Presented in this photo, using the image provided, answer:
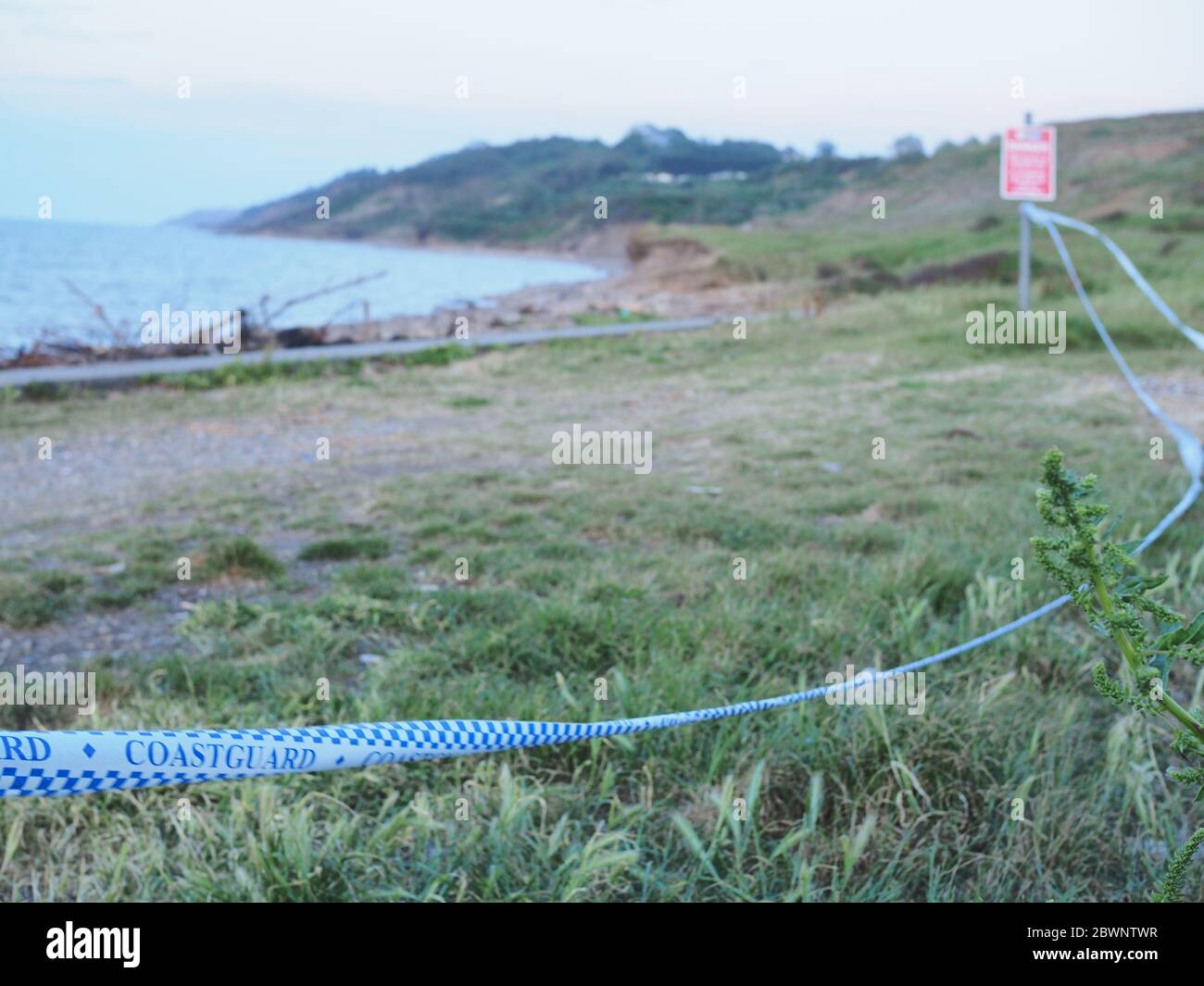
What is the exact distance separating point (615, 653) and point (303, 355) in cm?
1031

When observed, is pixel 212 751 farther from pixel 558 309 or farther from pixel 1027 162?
→ pixel 558 309

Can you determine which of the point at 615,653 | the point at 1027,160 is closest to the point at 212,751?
the point at 615,653

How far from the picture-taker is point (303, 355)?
12945 millimetres

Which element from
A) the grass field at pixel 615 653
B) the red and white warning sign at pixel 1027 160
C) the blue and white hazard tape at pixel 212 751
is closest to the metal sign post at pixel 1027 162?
the red and white warning sign at pixel 1027 160

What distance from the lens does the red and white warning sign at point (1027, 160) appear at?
40.5 ft

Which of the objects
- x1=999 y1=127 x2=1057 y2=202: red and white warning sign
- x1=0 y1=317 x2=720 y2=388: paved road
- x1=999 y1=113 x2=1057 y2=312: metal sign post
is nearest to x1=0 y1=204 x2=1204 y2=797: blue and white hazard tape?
x1=0 y1=317 x2=720 y2=388: paved road

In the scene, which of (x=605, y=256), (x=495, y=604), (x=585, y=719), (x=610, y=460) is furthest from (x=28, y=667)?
(x=605, y=256)

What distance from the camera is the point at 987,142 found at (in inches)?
1999

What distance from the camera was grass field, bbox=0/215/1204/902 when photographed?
7.64ft

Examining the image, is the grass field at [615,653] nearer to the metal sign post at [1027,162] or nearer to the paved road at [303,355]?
the paved road at [303,355]

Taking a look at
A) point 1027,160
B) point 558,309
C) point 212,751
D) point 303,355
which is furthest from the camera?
point 558,309

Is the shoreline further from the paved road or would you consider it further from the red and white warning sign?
the red and white warning sign

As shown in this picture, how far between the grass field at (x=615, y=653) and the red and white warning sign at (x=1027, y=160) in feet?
16.6
